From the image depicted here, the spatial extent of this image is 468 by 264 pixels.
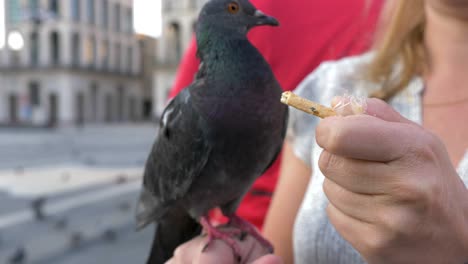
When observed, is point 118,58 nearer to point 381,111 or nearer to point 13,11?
point 13,11

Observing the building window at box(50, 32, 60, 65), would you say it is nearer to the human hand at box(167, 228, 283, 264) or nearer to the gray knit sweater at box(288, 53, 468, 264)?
the gray knit sweater at box(288, 53, 468, 264)

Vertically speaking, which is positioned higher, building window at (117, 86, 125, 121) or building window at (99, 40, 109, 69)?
building window at (99, 40, 109, 69)

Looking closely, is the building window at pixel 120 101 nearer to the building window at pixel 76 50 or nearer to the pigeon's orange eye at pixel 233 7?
the building window at pixel 76 50

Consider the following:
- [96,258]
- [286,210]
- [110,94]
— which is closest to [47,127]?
[110,94]

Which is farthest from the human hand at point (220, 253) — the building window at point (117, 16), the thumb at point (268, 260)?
the building window at point (117, 16)

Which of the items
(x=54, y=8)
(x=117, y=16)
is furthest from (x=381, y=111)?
(x=117, y=16)

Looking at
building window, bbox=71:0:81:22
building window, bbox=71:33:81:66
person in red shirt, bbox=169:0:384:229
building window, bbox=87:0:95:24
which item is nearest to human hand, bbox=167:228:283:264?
person in red shirt, bbox=169:0:384:229

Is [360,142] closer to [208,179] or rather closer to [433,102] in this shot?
[208,179]
